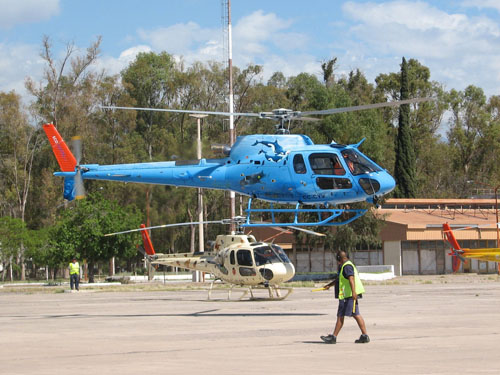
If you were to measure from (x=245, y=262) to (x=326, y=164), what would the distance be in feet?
18.6

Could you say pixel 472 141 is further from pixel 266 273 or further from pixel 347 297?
pixel 347 297

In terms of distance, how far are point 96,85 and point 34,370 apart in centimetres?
6048

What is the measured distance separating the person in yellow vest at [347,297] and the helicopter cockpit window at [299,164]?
24.4ft

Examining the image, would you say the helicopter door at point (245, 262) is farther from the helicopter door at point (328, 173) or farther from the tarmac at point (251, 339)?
the helicopter door at point (328, 173)

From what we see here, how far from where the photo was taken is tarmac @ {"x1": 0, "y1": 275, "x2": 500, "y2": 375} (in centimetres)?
1098

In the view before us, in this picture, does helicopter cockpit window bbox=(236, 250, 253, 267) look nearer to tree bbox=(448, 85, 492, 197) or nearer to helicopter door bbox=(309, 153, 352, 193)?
helicopter door bbox=(309, 153, 352, 193)

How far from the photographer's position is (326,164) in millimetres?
21125

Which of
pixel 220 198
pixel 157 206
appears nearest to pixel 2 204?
pixel 220 198

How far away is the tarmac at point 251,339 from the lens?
11.0 m

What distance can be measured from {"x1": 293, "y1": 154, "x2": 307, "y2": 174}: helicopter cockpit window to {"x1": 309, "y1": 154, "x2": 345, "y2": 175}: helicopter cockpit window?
237mm

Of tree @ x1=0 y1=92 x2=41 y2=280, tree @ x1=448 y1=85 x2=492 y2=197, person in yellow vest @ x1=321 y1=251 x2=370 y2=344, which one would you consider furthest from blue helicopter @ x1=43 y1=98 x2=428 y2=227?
tree @ x1=448 y1=85 x2=492 y2=197

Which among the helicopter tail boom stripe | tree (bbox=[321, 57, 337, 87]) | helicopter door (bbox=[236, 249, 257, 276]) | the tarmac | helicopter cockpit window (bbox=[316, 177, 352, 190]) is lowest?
the tarmac

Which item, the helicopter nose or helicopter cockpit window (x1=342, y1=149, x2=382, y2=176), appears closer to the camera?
helicopter cockpit window (x1=342, y1=149, x2=382, y2=176)

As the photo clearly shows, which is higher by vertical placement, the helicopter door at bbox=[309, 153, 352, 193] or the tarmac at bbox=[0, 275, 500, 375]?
the helicopter door at bbox=[309, 153, 352, 193]
